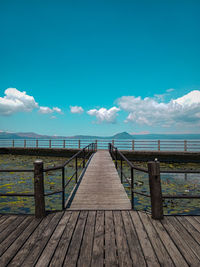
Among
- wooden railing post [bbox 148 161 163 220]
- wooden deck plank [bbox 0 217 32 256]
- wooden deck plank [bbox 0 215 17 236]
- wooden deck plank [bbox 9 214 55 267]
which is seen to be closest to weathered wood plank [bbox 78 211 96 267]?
wooden deck plank [bbox 9 214 55 267]

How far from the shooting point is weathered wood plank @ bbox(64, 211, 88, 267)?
7.45 feet

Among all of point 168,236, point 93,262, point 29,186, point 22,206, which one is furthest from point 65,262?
point 29,186

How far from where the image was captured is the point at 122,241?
271 cm

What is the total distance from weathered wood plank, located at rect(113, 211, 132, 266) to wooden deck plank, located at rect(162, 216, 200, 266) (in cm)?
84

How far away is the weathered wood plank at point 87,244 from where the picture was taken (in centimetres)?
226

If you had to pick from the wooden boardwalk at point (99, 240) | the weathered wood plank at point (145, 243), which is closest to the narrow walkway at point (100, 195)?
the wooden boardwalk at point (99, 240)

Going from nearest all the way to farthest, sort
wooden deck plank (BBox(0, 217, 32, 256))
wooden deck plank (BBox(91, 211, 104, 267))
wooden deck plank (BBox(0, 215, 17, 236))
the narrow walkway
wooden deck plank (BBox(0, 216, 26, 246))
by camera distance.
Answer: wooden deck plank (BBox(91, 211, 104, 267)) < wooden deck plank (BBox(0, 217, 32, 256)) < wooden deck plank (BBox(0, 216, 26, 246)) < wooden deck plank (BBox(0, 215, 17, 236)) < the narrow walkway

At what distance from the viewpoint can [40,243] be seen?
2668 millimetres

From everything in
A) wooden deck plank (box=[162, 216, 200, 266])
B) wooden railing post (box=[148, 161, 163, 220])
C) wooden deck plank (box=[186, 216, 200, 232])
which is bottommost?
wooden deck plank (box=[186, 216, 200, 232])

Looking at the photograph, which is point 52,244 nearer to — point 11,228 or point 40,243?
point 40,243

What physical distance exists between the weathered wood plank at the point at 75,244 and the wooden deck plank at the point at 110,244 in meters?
0.45

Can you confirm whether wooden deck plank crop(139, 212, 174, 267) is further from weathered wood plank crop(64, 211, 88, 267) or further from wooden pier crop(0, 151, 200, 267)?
weathered wood plank crop(64, 211, 88, 267)

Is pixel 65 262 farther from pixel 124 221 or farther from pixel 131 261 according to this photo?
pixel 124 221

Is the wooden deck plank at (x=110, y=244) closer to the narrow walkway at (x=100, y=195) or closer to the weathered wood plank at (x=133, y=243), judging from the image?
the weathered wood plank at (x=133, y=243)
